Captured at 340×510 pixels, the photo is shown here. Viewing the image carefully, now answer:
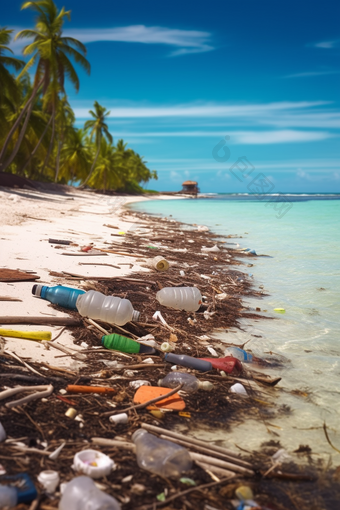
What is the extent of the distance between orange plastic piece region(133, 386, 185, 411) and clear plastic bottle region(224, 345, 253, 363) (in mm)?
981

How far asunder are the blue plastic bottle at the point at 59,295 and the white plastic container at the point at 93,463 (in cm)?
226

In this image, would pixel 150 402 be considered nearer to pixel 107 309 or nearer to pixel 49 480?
pixel 49 480

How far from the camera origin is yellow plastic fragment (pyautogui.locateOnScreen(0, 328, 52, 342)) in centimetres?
327

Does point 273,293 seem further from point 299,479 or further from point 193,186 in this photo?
point 193,186

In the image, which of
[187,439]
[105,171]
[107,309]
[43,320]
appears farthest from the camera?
[105,171]

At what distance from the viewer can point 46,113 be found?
41344 millimetres

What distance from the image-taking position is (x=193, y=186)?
106 meters

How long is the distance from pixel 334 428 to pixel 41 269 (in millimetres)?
3941

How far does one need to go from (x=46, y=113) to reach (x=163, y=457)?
143ft

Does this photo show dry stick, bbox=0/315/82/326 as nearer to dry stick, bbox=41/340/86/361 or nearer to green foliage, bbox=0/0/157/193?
dry stick, bbox=41/340/86/361

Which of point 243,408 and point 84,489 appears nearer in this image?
point 84,489

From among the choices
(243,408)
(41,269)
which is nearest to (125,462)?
(243,408)

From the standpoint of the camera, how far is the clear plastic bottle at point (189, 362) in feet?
10.7

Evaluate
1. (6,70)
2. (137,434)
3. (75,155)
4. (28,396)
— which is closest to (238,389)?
(137,434)
